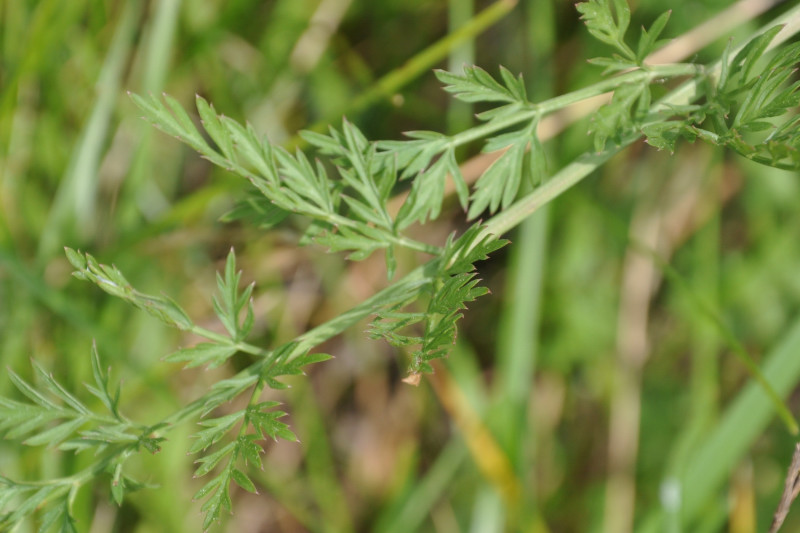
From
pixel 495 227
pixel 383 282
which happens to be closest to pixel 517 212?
pixel 495 227

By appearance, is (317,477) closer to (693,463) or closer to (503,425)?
(503,425)

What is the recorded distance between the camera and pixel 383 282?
8.78 ft

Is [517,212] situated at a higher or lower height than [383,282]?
higher

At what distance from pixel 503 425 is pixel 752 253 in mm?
1083

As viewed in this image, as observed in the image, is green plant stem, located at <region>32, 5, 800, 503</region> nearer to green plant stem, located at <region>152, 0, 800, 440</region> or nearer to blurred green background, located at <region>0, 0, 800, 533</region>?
green plant stem, located at <region>152, 0, 800, 440</region>

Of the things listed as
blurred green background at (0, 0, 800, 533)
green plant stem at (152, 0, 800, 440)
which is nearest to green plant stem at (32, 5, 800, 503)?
green plant stem at (152, 0, 800, 440)

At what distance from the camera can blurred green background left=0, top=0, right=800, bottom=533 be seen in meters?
2.20

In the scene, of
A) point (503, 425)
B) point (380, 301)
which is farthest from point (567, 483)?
point (380, 301)

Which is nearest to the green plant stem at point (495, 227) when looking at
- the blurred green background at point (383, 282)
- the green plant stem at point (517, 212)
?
the green plant stem at point (517, 212)

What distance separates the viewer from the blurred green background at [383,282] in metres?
2.20

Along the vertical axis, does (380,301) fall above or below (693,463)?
above

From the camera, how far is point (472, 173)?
2.22 metres

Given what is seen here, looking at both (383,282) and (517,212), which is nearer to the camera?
(517,212)

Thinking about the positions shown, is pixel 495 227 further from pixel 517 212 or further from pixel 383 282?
pixel 383 282
